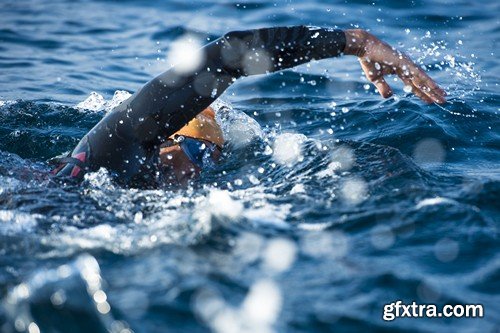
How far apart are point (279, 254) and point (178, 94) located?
1.32 m

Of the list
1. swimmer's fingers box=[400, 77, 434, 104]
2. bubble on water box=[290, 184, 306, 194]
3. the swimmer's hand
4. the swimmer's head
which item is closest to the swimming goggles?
the swimmer's head

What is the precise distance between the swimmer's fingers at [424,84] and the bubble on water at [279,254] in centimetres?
154

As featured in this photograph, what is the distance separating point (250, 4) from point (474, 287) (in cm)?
743

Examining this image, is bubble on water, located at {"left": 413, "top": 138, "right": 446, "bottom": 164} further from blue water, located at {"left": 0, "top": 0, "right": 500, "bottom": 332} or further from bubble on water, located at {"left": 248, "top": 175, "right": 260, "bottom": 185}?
bubble on water, located at {"left": 248, "top": 175, "right": 260, "bottom": 185}

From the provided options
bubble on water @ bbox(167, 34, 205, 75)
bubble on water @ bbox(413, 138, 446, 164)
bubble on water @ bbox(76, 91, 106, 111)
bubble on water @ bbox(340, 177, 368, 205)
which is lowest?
bubble on water @ bbox(340, 177, 368, 205)

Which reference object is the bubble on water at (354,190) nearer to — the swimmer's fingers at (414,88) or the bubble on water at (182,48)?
the swimmer's fingers at (414,88)

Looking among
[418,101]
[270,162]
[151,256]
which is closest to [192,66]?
[270,162]

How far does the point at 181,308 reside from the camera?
8.95 ft

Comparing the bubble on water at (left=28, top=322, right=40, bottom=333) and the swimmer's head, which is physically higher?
the swimmer's head

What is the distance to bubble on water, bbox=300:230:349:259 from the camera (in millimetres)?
3191

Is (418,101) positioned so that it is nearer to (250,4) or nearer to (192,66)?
(192,66)

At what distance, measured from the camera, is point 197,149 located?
4.67 m

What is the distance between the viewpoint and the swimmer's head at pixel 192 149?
4.44m

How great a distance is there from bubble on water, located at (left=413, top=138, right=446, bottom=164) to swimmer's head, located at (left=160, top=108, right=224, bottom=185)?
58.8 inches
